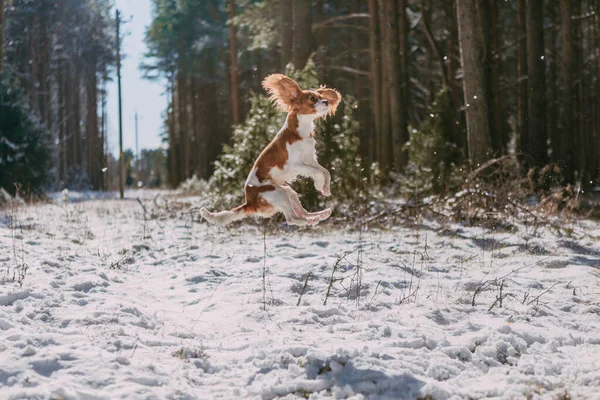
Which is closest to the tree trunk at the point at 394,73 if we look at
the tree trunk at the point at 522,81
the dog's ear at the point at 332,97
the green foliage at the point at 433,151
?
the green foliage at the point at 433,151

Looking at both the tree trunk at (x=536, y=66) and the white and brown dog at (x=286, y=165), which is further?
the tree trunk at (x=536, y=66)

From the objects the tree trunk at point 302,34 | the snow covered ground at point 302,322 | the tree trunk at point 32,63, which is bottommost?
the snow covered ground at point 302,322

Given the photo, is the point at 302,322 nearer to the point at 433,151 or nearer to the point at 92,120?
the point at 433,151

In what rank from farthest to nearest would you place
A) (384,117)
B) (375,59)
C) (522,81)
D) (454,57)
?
(522,81), (454,57), (375,59), (384,117)

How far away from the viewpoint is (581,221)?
39.7 feet

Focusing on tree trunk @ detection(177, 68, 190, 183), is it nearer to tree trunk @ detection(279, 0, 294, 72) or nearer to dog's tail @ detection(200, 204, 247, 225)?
tree trunk @ detection(279, 0, 294, 72)

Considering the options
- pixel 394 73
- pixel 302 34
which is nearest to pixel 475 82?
pixel 302 34

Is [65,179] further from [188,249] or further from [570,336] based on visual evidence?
[570,336]

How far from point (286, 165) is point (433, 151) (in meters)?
12.2

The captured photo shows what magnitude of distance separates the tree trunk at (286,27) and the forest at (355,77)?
0.10 feet

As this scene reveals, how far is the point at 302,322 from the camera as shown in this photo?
5609 millimetres

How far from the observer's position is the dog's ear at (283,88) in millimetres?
3805

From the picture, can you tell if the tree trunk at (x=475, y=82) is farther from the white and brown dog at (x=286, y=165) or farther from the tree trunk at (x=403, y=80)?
the white and brown dog at (x=286, y=165)

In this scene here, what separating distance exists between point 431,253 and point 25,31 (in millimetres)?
29982
